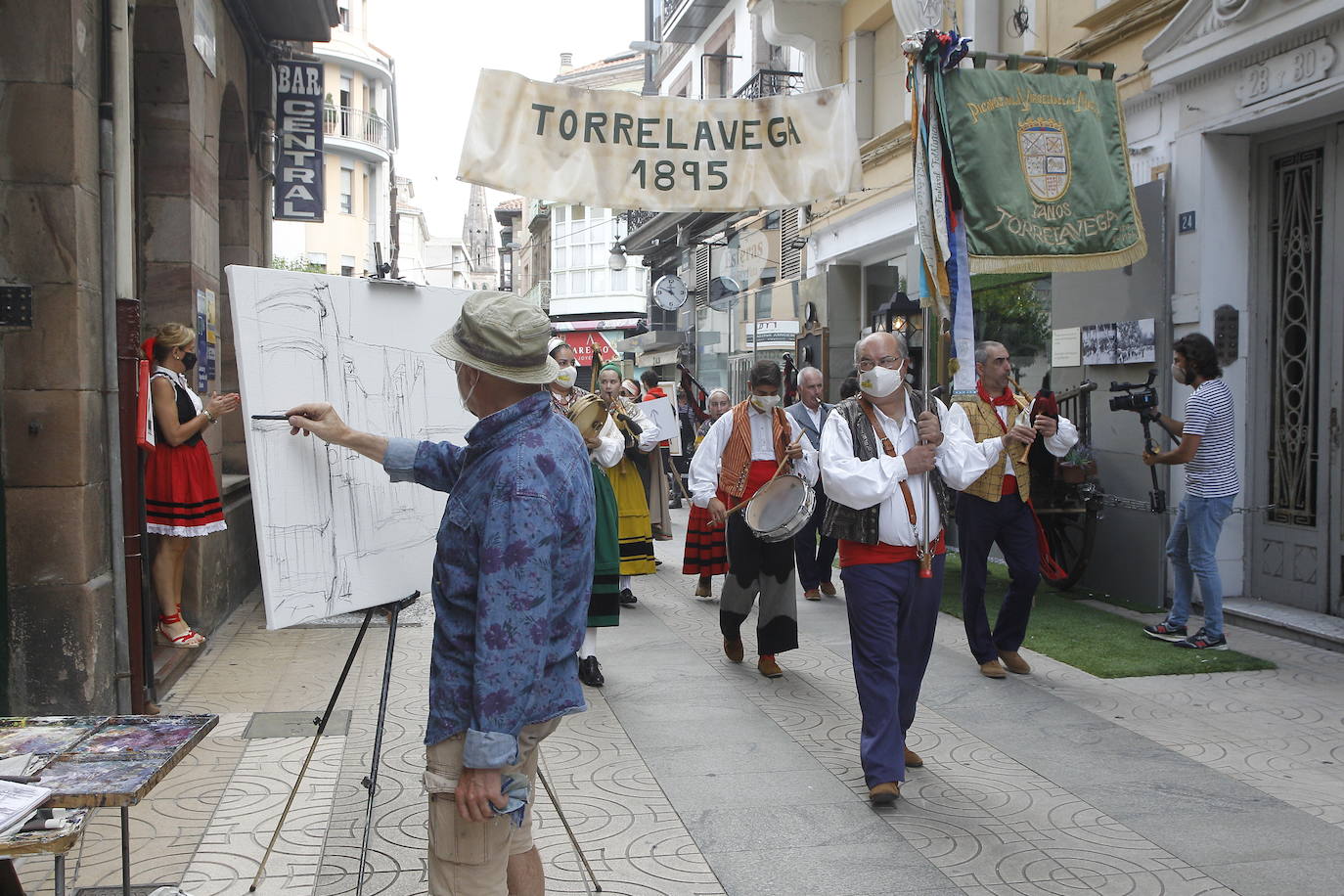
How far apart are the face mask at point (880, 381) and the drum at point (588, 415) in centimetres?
253

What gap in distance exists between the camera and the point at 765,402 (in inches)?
282

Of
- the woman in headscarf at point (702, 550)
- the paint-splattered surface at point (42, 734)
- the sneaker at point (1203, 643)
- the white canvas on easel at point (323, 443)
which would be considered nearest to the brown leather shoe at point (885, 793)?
the white canvas on easel at point (323, 443)

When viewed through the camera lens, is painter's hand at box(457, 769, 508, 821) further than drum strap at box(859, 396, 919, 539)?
No

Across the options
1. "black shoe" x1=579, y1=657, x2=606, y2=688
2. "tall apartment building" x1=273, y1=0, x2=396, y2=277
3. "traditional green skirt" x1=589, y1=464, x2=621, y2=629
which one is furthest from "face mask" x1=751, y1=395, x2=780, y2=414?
"tall apartment building" x1=273, y1=0, x2=396, y2=277

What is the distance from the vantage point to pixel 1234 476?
24.0 ft

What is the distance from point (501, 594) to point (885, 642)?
2.50 metres

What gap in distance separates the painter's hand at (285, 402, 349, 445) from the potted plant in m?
6.53

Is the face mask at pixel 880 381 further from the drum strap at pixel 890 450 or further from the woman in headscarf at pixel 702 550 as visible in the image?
the woman in headscarf at pixel 702 550

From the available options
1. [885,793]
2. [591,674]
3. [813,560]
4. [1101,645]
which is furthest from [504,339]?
[813,560]

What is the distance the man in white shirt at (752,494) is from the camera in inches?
272

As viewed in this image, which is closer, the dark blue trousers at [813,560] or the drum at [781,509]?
the drum at [781,509]

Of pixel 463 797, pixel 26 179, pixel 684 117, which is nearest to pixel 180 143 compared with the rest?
pixel 26 179

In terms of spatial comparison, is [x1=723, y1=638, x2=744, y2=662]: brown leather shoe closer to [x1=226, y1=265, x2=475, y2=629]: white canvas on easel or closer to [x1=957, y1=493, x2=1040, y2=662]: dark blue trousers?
[x1=957, y1=493, x2=1040, y2=662]: dark blue trousers

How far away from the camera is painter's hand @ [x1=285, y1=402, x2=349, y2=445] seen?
343 centimetres
